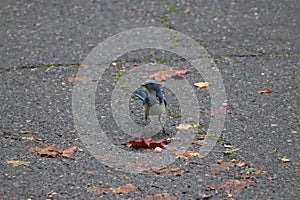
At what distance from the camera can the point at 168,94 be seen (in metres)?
5.29

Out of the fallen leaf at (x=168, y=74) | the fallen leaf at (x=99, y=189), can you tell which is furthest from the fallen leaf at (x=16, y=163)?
the fallen leaf at (x=168, y=74)

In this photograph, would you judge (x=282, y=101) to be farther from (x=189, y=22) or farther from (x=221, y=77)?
(x=189, y=22)

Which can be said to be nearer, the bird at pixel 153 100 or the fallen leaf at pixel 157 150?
the fallen leaf at pixel 157 150

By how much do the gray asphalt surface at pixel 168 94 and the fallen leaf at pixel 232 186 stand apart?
1.2 inches

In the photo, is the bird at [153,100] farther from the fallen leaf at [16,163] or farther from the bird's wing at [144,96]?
the fallen leaf at [16,163]

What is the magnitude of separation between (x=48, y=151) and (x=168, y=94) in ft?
4.36

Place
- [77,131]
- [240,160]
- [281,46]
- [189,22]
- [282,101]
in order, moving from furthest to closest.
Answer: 1. [189,22]
2. [281,46]
3. [282,101]
4. [77,131]
5. [240,160]

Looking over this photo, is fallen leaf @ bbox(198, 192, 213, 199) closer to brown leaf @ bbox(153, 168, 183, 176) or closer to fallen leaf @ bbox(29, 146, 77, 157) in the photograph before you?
brown leaf @ bbox(153, 168, 183, 176)

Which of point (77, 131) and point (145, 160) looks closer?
point (145, 160)

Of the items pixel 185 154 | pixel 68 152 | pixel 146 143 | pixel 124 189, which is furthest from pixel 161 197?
pixel 68 152

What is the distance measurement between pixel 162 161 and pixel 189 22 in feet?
8.79

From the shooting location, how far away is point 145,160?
4.24 meters

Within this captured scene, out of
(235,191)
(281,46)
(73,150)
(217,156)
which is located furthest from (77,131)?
(281,46)

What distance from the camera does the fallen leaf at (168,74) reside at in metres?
5.52
